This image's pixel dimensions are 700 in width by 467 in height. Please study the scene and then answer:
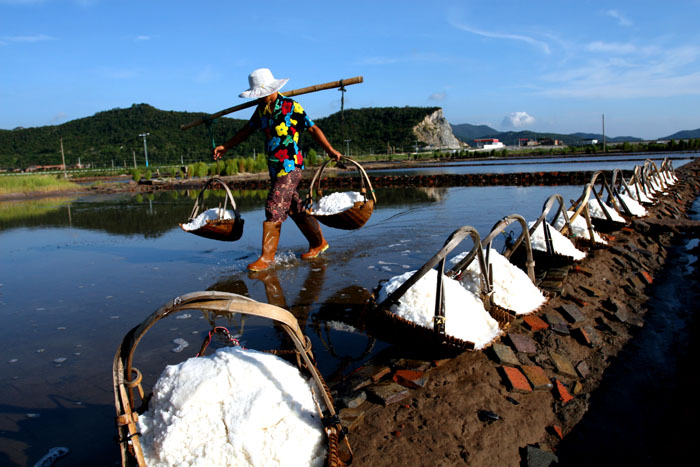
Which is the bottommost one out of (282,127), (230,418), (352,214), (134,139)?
(230,418)

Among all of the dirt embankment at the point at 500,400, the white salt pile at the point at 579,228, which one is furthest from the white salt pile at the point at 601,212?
the dirt embankment at the point at 500,400

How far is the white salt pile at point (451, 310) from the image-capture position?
2637 mm

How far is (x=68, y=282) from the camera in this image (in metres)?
5.36

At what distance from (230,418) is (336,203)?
4065 mm

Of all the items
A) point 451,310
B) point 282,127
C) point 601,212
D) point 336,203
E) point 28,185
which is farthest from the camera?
point 28,185

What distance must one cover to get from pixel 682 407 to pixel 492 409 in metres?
1.25

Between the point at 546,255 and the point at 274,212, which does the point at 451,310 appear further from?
the point at 274,212

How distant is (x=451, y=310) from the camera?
2.71m

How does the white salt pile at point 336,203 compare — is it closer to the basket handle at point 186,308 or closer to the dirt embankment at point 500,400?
the dirt embankment at point 500,400

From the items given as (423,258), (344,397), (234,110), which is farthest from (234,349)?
(234,110)

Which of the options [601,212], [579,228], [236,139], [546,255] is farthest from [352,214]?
[601,212]

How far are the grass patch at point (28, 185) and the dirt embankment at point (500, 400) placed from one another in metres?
23.8

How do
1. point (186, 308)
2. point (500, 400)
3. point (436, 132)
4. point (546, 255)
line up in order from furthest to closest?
point (436, 132), point (546, 255), point (500, 400), point (186, 308)

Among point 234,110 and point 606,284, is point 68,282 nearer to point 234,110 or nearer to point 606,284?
point 234,110
